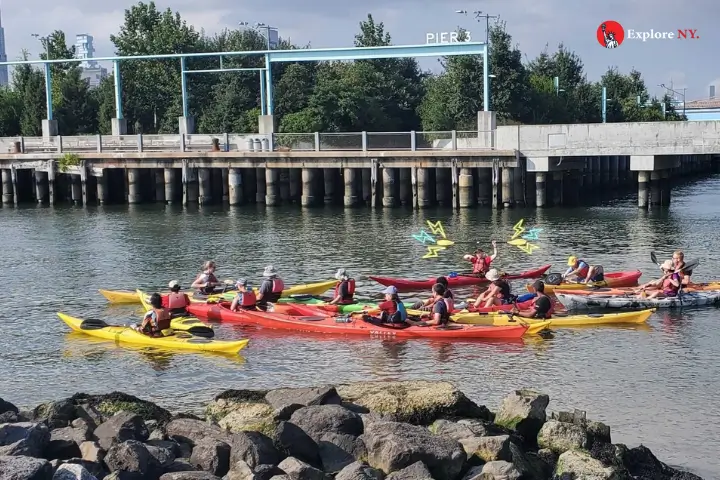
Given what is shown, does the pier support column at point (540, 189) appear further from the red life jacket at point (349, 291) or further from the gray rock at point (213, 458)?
the gray rock at point (213, 458)

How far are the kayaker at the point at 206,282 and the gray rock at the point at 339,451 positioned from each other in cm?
1518

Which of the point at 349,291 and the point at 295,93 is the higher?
the point at 295,93

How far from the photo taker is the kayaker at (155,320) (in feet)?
81.4

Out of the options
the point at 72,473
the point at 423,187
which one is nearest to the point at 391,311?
the point at 72,473

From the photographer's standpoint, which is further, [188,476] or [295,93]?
[295,93]

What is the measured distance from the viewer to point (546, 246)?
130ft

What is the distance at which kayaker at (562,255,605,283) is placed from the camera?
30.2 m

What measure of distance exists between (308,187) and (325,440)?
40.6m

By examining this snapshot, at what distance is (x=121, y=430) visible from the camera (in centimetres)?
1480

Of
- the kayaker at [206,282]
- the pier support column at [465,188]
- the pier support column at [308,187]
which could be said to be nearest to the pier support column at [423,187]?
the pier support column at [465,188]

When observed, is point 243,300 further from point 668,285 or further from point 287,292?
point 668,285

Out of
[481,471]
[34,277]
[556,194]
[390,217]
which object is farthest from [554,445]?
[556,194]

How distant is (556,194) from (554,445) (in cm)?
3857

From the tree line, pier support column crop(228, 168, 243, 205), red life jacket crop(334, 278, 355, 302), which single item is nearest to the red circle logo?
the tree line
